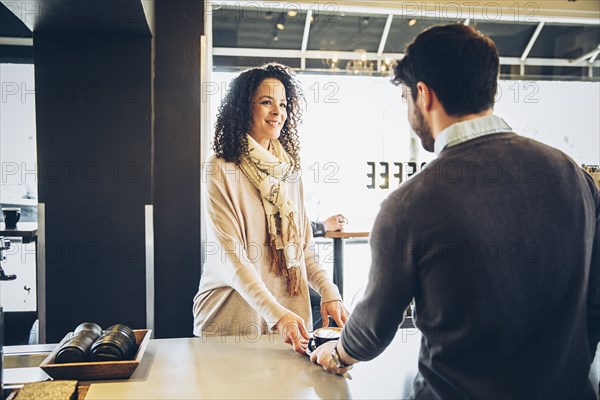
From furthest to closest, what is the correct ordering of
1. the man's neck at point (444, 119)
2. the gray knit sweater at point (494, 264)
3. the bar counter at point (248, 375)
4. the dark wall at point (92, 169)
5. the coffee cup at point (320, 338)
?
the dark wall at point (92, 169) < the coffee cup at point (320, 338) < the bar counter at point (248, 375) < the man's neck at point (444, 119) < the gray knit sweater at point (494, 264)

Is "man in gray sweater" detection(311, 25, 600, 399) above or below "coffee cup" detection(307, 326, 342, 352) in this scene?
Result: above

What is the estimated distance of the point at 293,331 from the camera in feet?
4.74

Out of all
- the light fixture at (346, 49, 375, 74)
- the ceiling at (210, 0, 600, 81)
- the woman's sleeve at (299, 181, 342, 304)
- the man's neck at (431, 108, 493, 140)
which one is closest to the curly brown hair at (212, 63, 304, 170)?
the woman's sleeve at (299, 181, 342, 304)

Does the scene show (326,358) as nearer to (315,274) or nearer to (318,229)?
(315,274)

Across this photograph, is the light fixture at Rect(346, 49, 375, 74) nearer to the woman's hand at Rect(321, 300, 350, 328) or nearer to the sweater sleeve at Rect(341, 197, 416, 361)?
the woman's hand at Rect(321, 300, 350, 328)

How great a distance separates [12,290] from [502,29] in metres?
4.52

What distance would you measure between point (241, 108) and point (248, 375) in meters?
1.09

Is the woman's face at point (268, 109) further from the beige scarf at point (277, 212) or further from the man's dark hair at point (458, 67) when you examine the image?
the man's dark hair at point (458, 67)

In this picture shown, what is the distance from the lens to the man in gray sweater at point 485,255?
3.01 feet

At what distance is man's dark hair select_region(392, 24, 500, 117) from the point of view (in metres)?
1.01

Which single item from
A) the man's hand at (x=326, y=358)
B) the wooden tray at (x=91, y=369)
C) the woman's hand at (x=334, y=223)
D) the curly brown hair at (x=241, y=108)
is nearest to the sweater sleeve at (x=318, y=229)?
the woman's hand at (x=334, y=223)

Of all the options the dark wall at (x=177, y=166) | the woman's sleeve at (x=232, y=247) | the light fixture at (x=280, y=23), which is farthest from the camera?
the light fixture at (x=280, y=23)

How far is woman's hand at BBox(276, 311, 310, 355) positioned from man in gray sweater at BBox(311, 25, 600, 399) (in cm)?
46

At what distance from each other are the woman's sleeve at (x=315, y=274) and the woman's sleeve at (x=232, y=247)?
198 millimetres
